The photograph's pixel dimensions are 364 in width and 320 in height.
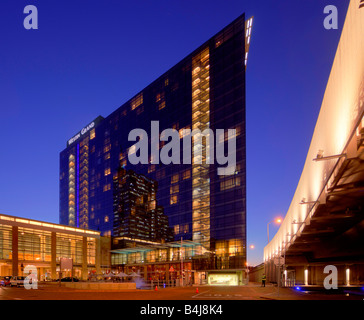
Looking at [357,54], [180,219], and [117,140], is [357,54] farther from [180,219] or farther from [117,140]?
[117,140]

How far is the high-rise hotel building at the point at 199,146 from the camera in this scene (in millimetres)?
79375

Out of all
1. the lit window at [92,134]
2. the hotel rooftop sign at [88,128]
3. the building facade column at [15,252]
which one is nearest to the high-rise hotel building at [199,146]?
the lit window at [92,134]

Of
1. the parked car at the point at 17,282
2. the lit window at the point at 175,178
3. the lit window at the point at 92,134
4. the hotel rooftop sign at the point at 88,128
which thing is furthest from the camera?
the hotel rooftop sign at the point at 88,128

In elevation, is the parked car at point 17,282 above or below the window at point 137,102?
below

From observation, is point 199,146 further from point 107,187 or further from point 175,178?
point 107,187

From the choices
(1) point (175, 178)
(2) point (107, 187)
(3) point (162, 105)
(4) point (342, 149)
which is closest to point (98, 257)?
(1) point (175, 178)

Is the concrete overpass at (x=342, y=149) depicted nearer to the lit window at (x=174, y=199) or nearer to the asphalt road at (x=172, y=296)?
the asphalt road at (x=172, y=296)

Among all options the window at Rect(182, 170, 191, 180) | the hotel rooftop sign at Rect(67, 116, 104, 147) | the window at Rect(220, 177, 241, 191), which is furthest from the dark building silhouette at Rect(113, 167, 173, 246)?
the hotel rooftop sign at Rect(67, 116, 104, 147)

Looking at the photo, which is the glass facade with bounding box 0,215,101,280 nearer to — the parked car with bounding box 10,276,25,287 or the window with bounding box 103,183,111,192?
the parked car with bounding box 10,276,25,287

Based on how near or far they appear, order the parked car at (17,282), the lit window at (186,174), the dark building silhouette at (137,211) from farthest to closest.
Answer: the dark building silhouette at (137,211)
the lit window at (186,174)
the parked car at (17,282)

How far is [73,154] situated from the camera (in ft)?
548

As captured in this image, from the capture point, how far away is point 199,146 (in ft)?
302

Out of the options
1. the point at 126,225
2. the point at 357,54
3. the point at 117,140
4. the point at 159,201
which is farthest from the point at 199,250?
the point at 357,54

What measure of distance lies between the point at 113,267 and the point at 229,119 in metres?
55.1
